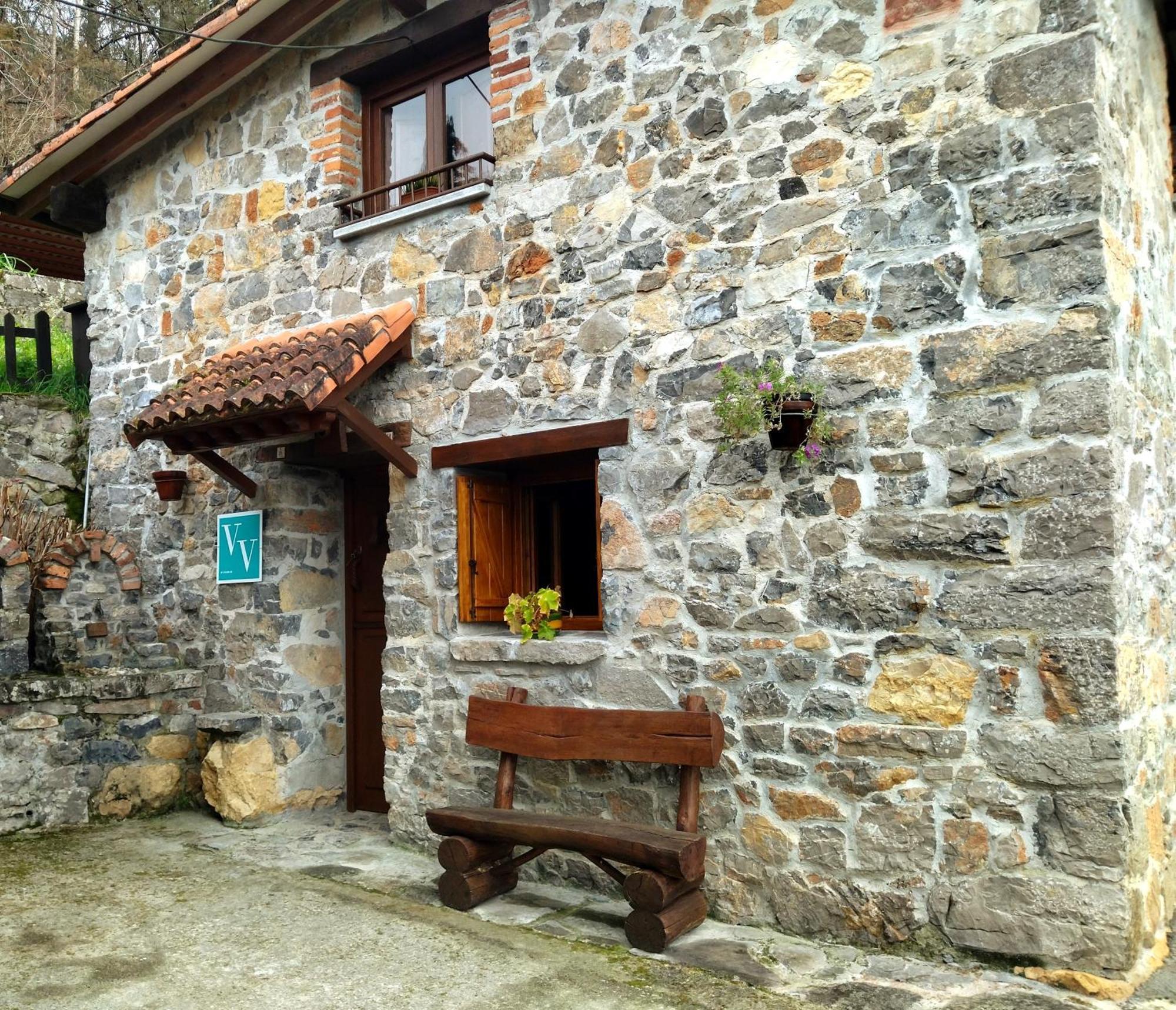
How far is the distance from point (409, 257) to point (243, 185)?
158 centimetres

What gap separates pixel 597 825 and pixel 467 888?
0.71 metres

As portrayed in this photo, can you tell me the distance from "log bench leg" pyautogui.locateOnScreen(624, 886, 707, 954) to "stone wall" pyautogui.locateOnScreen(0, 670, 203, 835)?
341cm

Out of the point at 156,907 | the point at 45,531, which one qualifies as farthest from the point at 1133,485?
the point at 45,531

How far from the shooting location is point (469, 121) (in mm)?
5637

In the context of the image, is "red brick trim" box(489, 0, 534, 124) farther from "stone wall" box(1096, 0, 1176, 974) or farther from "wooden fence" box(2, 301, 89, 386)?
"wooden fence" box(2, 301, 89, 386)

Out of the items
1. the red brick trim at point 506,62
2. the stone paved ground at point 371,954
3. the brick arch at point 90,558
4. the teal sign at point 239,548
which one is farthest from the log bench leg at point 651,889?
the brick arch at point 90,558

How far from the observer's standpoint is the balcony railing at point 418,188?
5.45 meters

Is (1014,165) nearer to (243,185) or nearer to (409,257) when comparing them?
(409,257)

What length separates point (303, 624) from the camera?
246 inches

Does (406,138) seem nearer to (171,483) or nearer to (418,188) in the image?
(418,188)

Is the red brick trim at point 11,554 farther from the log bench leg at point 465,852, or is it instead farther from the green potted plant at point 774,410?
the green potted plant at point 774,410

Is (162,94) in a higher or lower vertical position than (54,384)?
higher

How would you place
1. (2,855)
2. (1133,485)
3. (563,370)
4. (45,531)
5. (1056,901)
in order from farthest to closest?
(45,531), (2,855), (563,370), (1133,485), (1056,901)

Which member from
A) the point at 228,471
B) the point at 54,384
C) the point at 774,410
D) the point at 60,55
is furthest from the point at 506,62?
the point at 60,55
